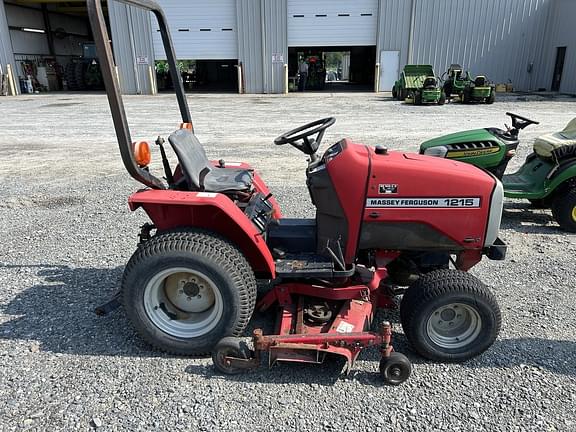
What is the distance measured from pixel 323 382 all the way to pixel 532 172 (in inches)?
138

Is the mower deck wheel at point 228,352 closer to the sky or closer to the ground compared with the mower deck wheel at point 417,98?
closer to the ground

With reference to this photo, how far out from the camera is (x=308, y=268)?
8.37ft

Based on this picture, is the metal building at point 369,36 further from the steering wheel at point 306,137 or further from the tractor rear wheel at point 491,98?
the steering wheel at point 306,137

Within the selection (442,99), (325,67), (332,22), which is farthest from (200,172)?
(325,67)

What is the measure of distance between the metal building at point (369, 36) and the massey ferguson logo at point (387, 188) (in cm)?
2002

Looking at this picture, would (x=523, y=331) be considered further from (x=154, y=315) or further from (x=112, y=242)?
(x=112, y=242)

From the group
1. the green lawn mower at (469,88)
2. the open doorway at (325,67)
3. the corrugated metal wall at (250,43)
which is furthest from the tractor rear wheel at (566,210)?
the open doorway at (325,67)

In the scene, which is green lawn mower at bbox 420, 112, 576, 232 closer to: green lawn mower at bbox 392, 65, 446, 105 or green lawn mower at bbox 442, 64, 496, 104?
green lawn mower at bbox 392, 65, 446, 105

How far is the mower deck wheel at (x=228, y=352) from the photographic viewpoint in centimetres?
233

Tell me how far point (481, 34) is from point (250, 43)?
10485 mm

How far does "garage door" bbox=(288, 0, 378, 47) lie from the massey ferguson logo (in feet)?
67.0

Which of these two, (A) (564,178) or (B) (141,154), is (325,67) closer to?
(A) (564,178)

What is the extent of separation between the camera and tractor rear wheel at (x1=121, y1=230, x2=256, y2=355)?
7.84ft

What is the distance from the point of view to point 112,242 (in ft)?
13.8
